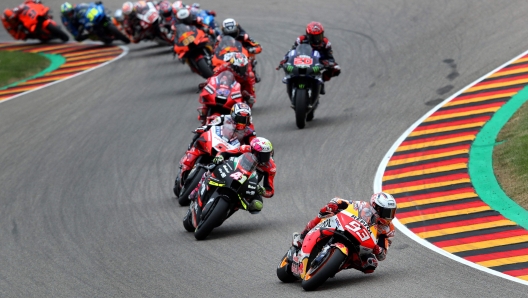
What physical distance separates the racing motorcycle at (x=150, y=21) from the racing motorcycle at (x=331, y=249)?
1708 cm

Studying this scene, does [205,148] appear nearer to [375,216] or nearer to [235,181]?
[235,181]

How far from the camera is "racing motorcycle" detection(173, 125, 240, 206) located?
14.8 m

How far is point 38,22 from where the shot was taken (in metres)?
30.4

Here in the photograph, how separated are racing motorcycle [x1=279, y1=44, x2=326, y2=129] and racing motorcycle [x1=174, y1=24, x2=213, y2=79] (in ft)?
12.4

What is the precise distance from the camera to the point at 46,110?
2294 cm

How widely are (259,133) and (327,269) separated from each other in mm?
9929

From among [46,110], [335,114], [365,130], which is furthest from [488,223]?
[46,110]

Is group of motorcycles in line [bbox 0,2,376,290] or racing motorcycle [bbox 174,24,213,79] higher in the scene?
group of motorcycles in line [bbox 0,2,376,290]

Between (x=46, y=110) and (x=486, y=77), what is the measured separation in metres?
10.5

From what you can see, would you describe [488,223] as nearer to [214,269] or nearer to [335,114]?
[214,269]

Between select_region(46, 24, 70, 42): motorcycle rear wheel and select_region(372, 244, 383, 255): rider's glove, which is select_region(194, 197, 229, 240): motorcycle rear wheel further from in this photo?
select_region(46, 24, 70, 42): motorcycle rear wheel

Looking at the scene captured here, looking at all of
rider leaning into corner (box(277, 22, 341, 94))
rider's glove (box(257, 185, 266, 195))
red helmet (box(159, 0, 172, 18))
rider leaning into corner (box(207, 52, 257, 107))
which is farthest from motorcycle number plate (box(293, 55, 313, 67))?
red helmet (box(159, 0, 172, 18))

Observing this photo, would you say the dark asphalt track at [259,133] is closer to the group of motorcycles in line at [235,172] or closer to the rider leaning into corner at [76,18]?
the group of motorcycles in line at [235,172]

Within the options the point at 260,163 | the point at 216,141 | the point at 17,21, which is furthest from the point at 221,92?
the point at 17,21
